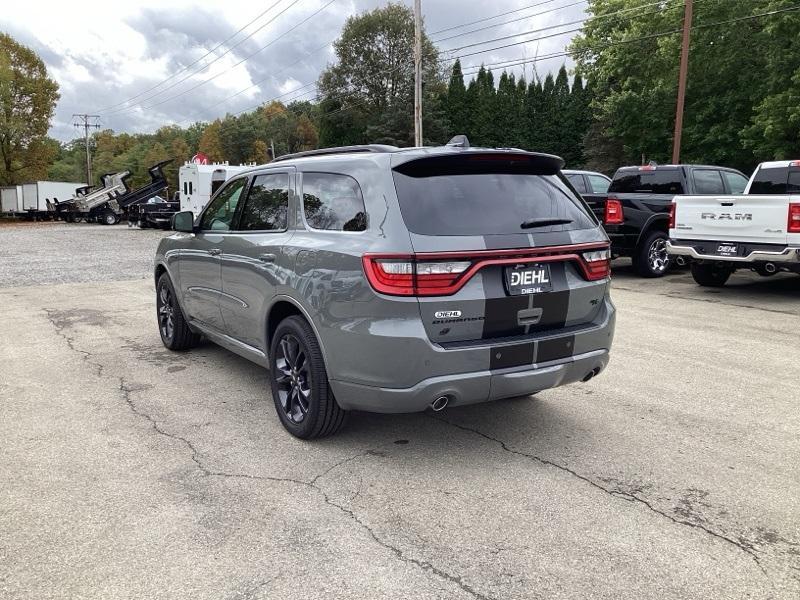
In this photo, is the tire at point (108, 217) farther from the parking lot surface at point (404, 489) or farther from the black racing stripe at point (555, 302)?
the black racing stripe at point (555, 302)

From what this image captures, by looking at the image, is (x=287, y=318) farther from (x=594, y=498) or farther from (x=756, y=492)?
(x=756, y=492)

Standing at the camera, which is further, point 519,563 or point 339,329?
point 339,329

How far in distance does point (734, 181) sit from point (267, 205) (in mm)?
10752

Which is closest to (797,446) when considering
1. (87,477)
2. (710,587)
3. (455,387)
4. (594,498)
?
(594,498)

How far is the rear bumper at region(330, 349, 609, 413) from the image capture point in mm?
3439

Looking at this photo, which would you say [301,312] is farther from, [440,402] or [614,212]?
[614,212]

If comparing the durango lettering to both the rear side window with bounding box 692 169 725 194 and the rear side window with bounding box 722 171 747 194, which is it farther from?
the rear side window with bounding box 722 171 747 194

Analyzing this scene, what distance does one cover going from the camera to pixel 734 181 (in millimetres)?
12406

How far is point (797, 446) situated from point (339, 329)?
2893 mm

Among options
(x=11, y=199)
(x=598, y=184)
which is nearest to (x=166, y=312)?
(x=598, y=184)

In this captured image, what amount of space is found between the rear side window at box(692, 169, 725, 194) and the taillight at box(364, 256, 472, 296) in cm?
999

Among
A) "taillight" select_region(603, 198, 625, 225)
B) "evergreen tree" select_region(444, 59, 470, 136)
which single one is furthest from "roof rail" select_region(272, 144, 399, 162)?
"evergreen tree" select_region(444, 59, 470, 136)

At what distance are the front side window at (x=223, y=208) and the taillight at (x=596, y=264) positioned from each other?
8.86 feet

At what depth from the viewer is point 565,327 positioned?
390 centimetres
